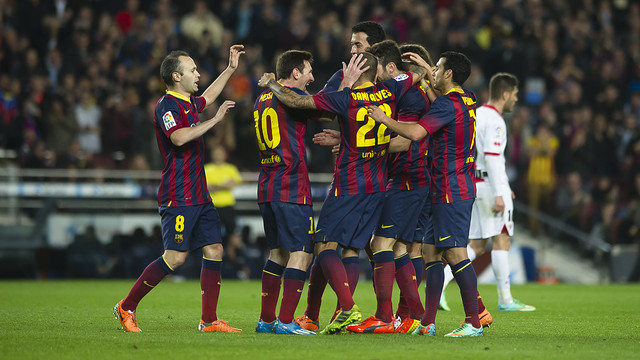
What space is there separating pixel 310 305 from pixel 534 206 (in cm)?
1134

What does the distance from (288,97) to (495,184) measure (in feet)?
11.7

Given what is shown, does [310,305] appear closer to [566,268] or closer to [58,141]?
[58,141]

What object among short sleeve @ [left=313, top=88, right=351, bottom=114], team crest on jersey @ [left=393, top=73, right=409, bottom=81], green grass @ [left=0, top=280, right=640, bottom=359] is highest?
team crest on jersey @ [left=393, top=73, right=409, bottom=81]

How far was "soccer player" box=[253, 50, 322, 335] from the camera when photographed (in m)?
7.53

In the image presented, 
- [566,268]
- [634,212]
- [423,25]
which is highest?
[423,25]

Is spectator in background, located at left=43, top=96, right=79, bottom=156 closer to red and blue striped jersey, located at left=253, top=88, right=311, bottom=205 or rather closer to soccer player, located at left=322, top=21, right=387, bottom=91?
soccer player, located at left=322, top=21, right=387, bottom=91

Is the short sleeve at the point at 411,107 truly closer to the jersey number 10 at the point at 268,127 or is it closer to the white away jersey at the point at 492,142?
the jersey number 10 at the point at 268,127

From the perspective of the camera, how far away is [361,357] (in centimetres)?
605

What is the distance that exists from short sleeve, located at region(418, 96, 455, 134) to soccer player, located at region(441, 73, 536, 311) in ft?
9.03

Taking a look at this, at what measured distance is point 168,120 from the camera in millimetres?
7730

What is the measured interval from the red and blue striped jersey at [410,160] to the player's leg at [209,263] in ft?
5.29

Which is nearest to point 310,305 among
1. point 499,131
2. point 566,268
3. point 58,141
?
point 499,131

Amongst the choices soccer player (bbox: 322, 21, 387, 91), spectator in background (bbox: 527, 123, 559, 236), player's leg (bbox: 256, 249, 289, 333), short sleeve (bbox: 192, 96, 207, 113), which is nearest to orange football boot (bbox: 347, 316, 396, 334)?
player's leg (bbox: 256, 249, 289, 333)

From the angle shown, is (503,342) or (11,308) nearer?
(503,342)
